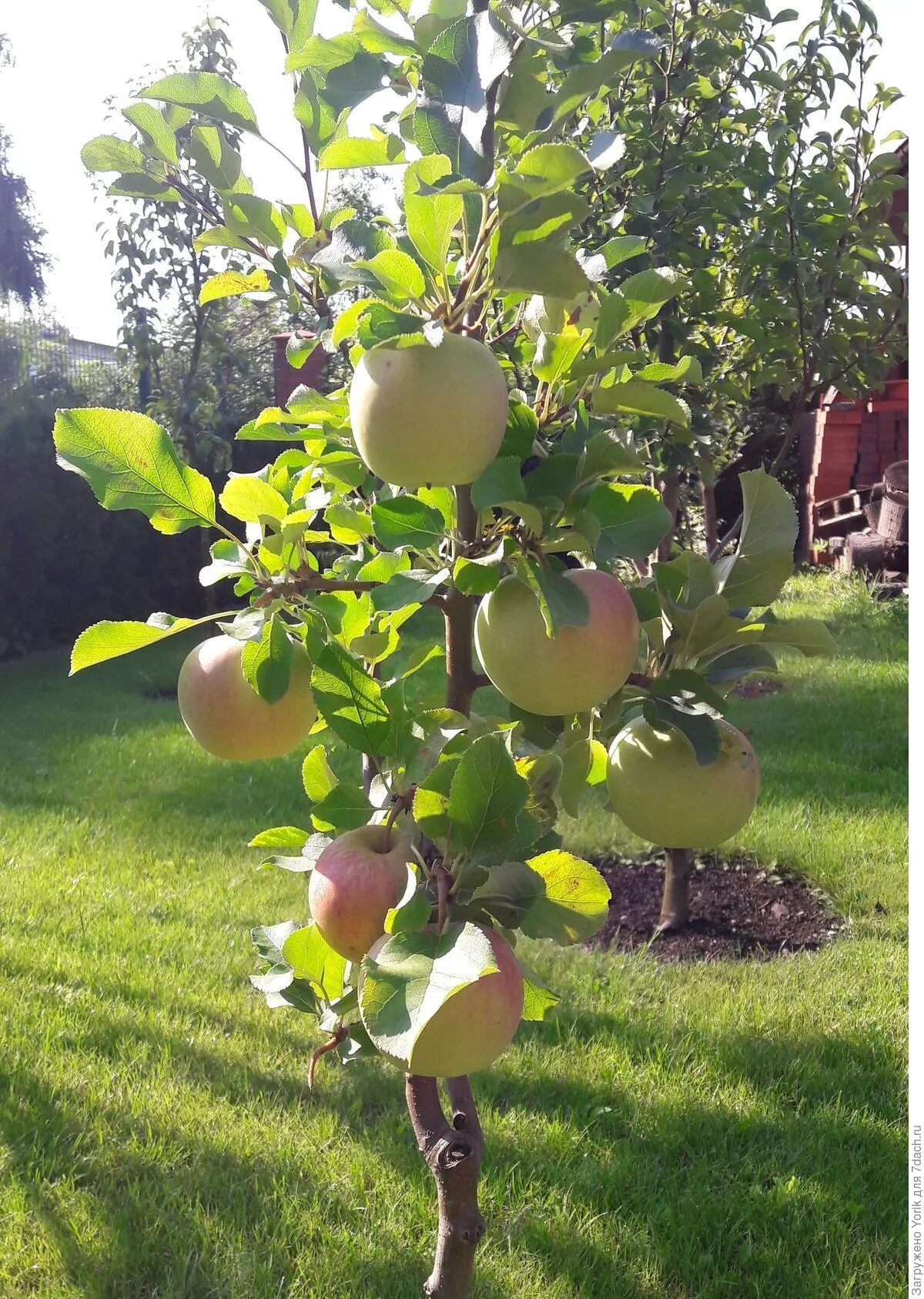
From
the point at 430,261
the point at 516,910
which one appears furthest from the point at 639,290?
the point at 516,910

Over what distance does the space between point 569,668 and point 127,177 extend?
0.68m

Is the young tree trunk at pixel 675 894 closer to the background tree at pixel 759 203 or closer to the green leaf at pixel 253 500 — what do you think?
the background tree at pixel 759 203

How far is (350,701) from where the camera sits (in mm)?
933

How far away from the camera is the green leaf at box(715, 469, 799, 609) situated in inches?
41.1

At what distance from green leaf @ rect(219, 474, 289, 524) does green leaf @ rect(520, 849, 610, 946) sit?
0.41m

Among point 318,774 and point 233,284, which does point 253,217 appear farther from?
point 318,774

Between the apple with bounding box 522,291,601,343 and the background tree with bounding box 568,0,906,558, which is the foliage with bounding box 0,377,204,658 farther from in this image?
the apple with bounding box 522,291,601,343

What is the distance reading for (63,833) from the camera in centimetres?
390

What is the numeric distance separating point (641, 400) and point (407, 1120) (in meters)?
1.75

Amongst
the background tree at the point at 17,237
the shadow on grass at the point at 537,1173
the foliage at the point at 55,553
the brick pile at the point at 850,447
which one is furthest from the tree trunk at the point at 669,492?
the background tree at the point at 17,237

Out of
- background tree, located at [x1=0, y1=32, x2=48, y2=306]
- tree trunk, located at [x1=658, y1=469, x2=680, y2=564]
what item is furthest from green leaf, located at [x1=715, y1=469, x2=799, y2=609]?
background tree, located at [x1=0, y1=32, x2=48, y2=306]

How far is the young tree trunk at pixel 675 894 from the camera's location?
9.77 feet

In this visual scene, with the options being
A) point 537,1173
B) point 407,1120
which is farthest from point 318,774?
point 407,1120

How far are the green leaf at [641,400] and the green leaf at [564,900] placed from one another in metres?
0.38
